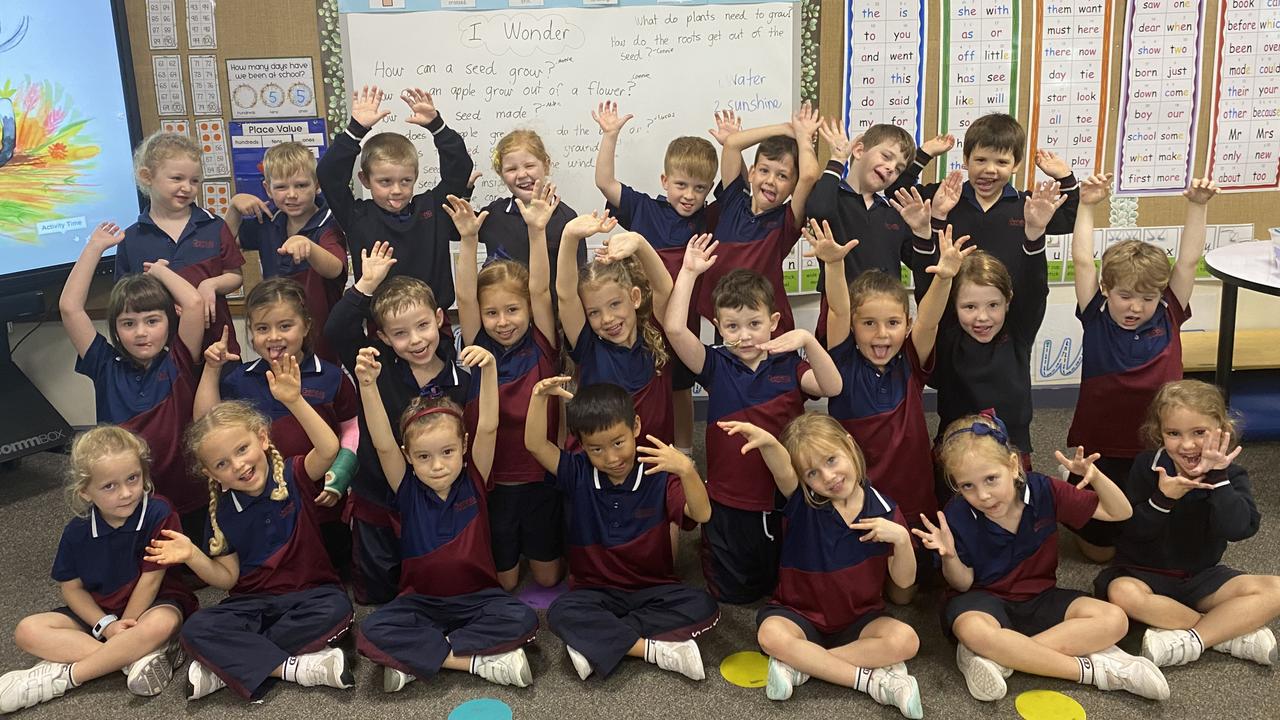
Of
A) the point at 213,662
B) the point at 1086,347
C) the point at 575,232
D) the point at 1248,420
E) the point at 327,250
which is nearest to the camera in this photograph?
the point at 213,662

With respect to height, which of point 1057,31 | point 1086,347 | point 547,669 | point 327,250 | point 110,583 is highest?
point 1057,31

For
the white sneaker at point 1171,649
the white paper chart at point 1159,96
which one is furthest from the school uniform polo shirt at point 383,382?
the white paper chart at point 1159,96

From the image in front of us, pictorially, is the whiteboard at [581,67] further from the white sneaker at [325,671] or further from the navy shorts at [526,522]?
the white sneaker at [325,671]

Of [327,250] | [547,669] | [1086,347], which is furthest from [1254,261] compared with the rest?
[327,250]

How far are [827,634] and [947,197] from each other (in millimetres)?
1328

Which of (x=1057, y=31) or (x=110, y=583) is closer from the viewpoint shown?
(x=110, y=583)

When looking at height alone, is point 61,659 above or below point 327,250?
below

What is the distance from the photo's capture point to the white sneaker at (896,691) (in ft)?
6.89

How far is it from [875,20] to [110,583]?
121 inches

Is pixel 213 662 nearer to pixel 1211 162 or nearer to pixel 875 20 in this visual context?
pixel 875 20

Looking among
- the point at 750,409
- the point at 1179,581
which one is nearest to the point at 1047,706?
the point at 1179,581

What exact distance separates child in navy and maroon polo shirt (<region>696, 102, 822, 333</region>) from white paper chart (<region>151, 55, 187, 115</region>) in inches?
82.0

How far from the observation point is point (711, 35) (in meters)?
3.57

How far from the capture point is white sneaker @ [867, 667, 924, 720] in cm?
210
